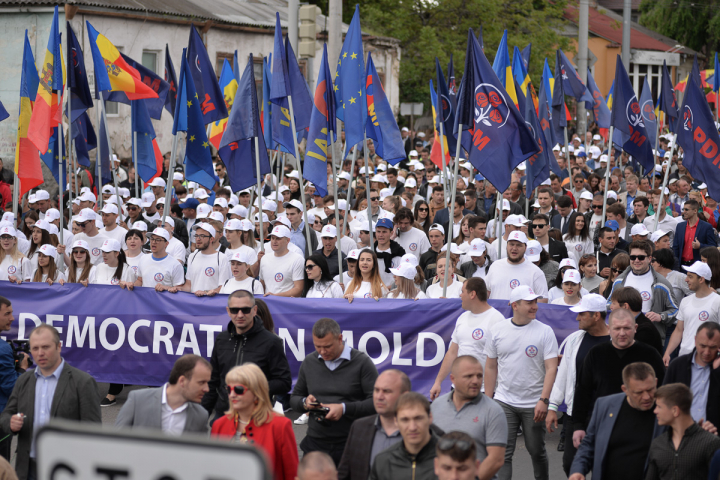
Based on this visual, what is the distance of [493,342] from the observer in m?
7.40

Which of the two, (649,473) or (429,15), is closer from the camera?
(649,473)

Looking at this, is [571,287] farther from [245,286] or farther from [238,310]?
[238,310]

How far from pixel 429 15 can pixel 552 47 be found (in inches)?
201

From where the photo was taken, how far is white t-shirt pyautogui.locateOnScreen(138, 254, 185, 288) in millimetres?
10219

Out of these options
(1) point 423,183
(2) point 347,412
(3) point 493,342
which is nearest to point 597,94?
(1) point 423,183

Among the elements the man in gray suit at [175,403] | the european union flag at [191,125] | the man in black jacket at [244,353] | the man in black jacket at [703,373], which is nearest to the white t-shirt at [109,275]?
the european union flag at [191,125]

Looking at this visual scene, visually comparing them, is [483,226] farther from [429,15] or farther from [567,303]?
[429,15]

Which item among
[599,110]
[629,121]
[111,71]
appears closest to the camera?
[111,71]

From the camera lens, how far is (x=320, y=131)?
11.4 m

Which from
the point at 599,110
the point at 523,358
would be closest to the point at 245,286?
the point at 523,358

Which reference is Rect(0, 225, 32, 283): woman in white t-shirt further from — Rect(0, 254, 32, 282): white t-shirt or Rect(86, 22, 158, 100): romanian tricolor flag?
Rect(86, 22, 158, 100): romanian tricolor flag

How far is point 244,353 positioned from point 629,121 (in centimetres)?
917

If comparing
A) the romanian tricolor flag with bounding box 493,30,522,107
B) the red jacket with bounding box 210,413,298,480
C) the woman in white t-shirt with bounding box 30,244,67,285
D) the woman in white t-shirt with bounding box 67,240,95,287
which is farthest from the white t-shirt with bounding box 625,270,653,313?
the woman in white t-shirt with bounding box 30,244,67,285

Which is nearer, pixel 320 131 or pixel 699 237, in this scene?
pixel 320 131
